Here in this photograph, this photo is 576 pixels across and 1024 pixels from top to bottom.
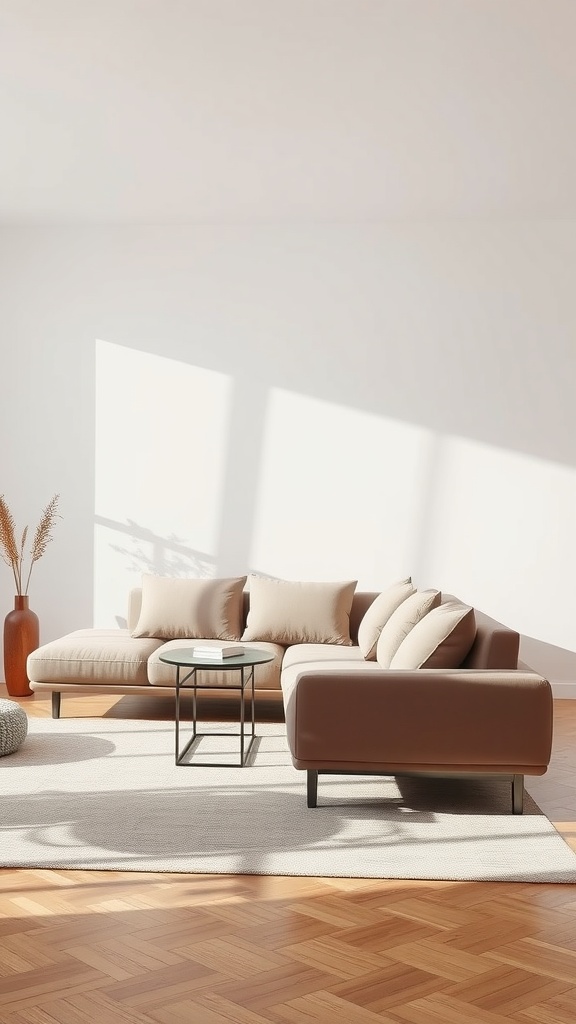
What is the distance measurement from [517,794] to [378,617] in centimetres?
166

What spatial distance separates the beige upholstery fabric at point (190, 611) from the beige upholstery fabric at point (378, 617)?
1.06 m

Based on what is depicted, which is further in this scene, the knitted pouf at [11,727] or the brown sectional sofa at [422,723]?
the knitted pouf at [11,727]

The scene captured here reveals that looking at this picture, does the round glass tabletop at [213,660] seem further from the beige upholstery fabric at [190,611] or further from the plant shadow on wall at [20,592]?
the plant shadow on wall at [20,592]

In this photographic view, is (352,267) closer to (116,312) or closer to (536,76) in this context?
(116,312)

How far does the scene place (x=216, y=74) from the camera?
476 cm

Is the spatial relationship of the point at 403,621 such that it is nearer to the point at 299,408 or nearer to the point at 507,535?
the point at 507,535

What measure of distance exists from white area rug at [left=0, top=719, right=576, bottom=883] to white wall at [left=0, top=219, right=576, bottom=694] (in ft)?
7.75

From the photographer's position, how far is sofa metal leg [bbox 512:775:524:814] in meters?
4.25

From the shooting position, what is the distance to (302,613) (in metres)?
6.45

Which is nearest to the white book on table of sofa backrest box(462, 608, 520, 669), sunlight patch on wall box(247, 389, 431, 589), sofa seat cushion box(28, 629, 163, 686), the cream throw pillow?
sofa seat cushion box(28, 629, 163, 686)

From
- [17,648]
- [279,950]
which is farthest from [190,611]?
[279,950]

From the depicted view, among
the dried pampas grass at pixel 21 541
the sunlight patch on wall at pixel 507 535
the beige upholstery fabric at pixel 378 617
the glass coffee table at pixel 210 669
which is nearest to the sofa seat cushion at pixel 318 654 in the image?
the beige upholstery fabric at pixel 378 617

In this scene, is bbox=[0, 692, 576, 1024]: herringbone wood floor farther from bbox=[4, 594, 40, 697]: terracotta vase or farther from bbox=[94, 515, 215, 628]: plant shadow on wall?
bbox=[94, 515, 215, 628]: plant shadow on wall

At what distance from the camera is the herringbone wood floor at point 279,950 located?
2496 millimetres
